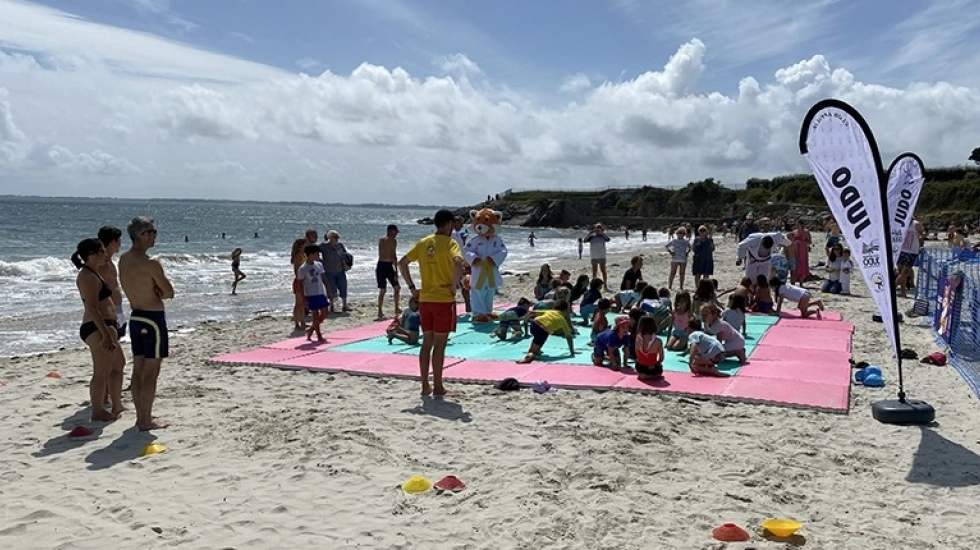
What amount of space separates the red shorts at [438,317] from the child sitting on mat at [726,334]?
10.6 feet

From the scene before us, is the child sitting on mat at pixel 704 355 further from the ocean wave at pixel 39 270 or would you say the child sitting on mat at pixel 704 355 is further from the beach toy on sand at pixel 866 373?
the ocean wave at pixel 39 270

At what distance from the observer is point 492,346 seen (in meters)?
9.65

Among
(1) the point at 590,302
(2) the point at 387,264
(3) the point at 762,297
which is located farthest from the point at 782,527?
(2) the point at 387,264

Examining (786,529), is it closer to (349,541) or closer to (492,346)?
(349,541)

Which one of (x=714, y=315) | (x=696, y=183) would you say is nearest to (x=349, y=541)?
(x=714, y=315)

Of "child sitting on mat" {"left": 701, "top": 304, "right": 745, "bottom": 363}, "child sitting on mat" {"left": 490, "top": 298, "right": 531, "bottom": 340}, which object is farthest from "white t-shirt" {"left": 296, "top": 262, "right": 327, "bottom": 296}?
"child sitting on mat" {"left": 701, "top": 304, "right": 745, "bottom": 363}

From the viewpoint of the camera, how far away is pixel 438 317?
6.92 m

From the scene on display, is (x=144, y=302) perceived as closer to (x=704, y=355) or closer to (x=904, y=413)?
(x=704, y=355)

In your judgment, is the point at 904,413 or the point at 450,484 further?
the point at 904,413

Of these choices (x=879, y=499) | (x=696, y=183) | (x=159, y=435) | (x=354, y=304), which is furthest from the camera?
(x=696, y=183)

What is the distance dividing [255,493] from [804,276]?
14280 millimetres

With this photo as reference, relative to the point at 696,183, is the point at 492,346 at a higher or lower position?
lower

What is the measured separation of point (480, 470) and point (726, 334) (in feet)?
14.0

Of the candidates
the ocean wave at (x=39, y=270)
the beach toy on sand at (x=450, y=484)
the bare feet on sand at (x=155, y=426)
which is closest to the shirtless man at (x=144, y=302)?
the bare feet on sand at (x=155, y=426)
